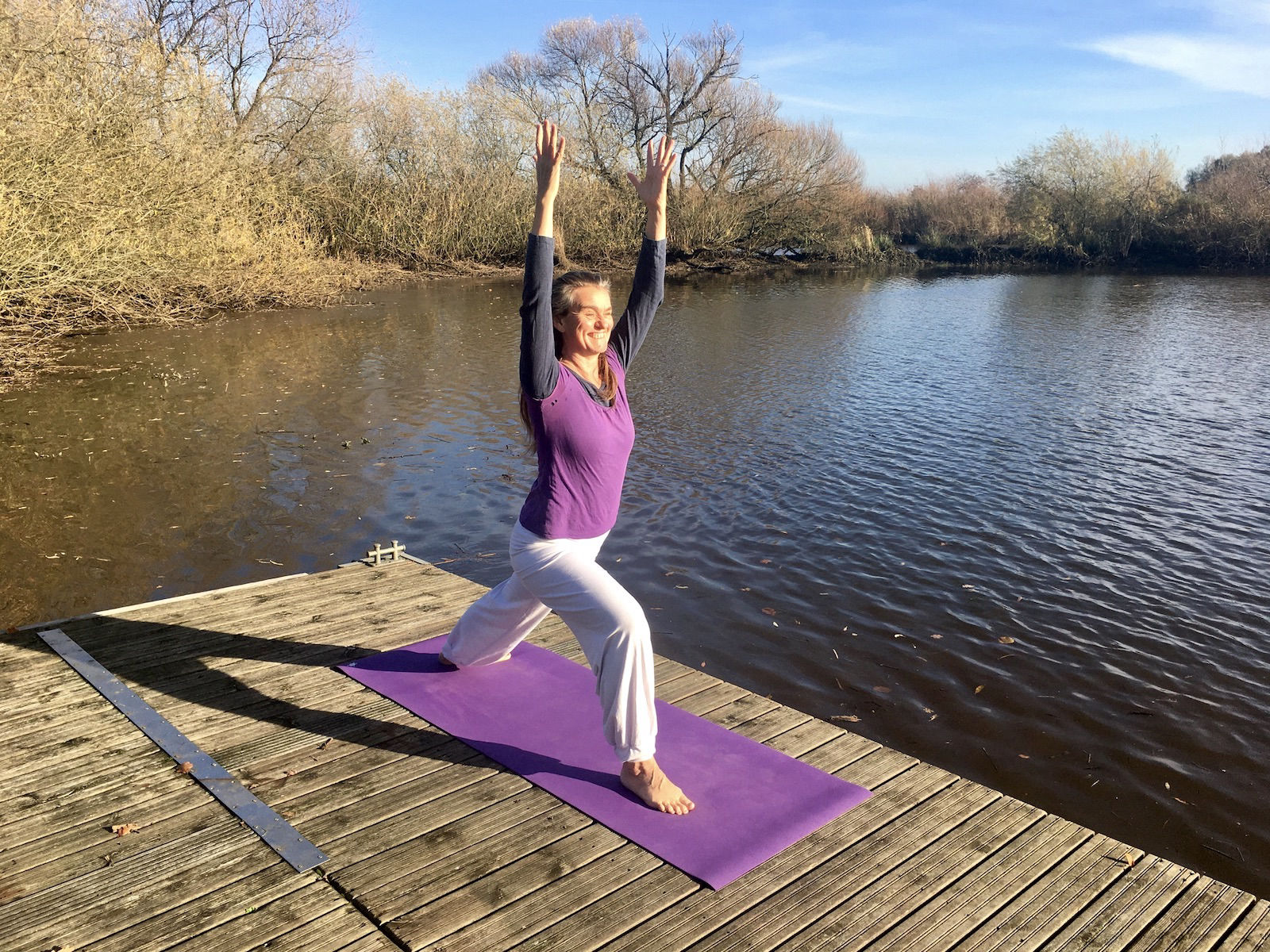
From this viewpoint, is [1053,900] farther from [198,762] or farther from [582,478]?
[198,762]

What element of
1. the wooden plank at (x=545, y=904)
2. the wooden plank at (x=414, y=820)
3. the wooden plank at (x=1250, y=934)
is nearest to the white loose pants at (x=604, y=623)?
the wooden plank at (x=545, y=904)

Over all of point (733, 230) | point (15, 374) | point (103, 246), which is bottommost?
point (15, 374)

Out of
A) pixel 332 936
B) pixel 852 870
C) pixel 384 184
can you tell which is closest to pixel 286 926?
pixel 332 936

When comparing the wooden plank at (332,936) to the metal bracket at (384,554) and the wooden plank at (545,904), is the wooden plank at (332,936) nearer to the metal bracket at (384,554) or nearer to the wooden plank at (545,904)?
the wooden plank at (545,904)

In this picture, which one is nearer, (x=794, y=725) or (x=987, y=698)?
(x=794, y=725)

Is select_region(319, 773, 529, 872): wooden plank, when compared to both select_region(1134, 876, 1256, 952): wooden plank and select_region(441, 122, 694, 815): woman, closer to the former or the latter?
select_region(441, 122, 694, 815): woman

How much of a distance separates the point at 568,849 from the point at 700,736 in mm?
1070

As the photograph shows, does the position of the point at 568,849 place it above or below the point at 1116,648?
above

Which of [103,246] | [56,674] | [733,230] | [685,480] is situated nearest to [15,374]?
[103,246]

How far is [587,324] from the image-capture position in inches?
148

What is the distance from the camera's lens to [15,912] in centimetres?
309

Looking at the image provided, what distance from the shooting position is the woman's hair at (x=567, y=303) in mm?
3740

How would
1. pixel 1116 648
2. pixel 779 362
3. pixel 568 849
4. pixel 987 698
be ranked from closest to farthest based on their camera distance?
pixel 568 849 → pixel 987 698 → pixel 1116 648 → pixel 779 362

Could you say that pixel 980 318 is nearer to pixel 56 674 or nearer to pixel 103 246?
pixel 103 246
